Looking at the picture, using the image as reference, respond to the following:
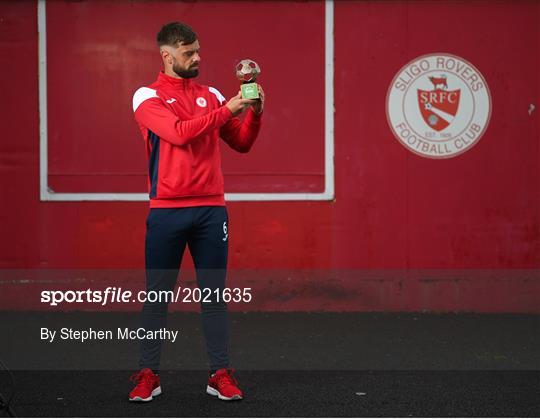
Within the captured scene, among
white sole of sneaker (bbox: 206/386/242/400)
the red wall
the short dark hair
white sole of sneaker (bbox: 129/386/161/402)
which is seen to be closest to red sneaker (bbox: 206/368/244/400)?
white sole of sneaker (bbox: 206/386/242/400)

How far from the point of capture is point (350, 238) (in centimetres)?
778

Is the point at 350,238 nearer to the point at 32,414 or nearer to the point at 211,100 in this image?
the point at 211,100

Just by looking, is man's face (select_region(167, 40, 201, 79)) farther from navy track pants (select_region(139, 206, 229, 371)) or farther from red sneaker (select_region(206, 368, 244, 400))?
red sneaker (select_region(206, 368, 244, 400))

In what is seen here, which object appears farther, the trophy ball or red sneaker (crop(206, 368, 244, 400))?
red sneaker (crop(206, 368, 244, 400))

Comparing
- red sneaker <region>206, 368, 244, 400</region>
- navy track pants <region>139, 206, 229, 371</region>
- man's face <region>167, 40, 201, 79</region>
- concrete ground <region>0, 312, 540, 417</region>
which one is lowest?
concrete ground <region>0, 312, 540, 417</region>

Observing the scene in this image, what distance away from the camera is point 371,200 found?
25.6 ft

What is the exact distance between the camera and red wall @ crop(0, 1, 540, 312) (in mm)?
7707

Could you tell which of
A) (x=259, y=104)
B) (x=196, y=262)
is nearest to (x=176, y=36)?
(x=259, y=104)

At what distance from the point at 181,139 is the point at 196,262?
25.6 inches

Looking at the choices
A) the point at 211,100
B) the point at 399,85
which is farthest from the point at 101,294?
the point at 211,100

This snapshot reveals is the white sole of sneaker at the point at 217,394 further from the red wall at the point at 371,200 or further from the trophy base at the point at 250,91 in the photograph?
the red wall at the point at 371,200

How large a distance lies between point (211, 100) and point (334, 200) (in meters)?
3.07

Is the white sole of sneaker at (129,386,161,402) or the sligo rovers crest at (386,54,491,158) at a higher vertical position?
the sligo rovers crest at (386,54,491,158)

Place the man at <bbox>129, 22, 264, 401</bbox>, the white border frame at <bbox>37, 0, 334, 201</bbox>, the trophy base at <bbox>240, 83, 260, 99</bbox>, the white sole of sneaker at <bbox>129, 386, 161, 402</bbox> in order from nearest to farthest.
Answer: the trophy base at <bbox>240, 83, 260, 99</bbox> < the man at <bbox>129, 22, 264, 401</bbox> < the white sole of sneaker at <bbox>129, 386, 161, 402</bbox> < the white border frame at <bbox>37, 0, 334, 201</bbox>
